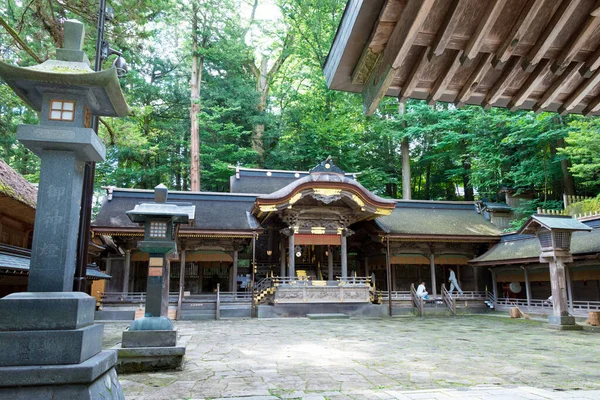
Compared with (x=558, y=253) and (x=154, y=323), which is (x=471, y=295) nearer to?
(x=558, y=253)

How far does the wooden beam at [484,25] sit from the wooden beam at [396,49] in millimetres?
412

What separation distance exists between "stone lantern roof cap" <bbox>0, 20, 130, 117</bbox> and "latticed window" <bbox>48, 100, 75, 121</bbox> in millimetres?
128

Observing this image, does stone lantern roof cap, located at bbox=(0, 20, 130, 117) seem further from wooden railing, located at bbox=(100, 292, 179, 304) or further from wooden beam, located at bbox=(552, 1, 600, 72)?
wooden railing, located at bbox=(100, 292, 179, 304)

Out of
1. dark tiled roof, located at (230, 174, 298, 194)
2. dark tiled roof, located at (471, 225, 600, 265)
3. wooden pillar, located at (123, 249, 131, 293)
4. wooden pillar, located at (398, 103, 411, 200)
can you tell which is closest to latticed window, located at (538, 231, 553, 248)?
dark tiled roof, located at (471, 225, 600, 265)

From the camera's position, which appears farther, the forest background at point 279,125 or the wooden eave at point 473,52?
the forest background at point 279,125

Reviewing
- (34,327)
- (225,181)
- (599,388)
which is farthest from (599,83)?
(225,181)

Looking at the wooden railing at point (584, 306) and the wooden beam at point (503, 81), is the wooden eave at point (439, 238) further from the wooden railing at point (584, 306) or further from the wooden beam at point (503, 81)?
the wooden beam at point (503, 81)

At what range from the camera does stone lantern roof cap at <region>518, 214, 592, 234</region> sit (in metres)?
11.6

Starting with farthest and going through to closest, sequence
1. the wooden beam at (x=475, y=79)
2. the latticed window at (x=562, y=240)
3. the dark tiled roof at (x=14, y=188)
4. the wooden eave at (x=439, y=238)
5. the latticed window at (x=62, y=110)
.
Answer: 1. the wooden eave at (x=439, y=238)
2. the latticed window at (x=562, y=240)
3. the dark tiled roof at (x=14, y=188)
4. the latticed window at (x=62, y=110)
5. the wooden beam at (x=475, y=79)

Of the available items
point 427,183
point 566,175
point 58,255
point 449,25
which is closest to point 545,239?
point 566,175

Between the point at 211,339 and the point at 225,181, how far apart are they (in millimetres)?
19552

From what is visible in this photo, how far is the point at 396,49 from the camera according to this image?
2.65 meters

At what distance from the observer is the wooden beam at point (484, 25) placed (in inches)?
97.2

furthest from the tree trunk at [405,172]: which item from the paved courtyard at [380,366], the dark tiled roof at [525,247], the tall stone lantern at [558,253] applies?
the paved courtyard at [380,366]
